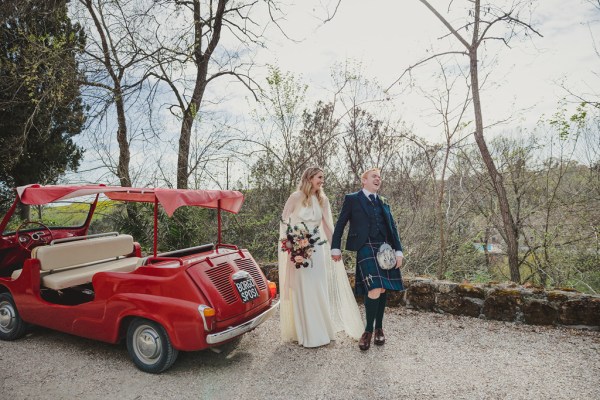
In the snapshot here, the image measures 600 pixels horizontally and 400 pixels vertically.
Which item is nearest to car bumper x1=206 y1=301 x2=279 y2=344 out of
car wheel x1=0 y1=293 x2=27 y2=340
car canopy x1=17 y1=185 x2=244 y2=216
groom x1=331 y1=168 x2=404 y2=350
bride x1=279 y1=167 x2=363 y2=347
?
bride x1=279 y1=167 x2=363 y2=347

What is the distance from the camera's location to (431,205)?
10391 mm

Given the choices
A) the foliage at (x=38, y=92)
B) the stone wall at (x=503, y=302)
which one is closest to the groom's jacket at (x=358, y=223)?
the stone wall at (x=503, y=302)

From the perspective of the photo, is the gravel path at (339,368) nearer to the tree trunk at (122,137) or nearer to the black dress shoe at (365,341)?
the black dress shoe at (365,341)

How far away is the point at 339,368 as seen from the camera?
161 inches

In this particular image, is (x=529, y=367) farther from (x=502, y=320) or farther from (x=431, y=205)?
(x=431, y=205)

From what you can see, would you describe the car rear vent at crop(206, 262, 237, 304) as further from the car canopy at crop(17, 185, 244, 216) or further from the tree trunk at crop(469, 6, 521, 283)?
the tree trunk at crop(469, 6, 521, 283)

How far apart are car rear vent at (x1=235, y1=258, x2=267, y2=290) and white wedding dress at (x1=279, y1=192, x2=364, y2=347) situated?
0.31 meters

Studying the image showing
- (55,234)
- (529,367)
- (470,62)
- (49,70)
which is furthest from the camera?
(49,70)

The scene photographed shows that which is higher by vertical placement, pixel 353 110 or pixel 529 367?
pixel 353 110

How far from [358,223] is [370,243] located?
0.85ft

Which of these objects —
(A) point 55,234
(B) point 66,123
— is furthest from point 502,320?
(B) point 66,123

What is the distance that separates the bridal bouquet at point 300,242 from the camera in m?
4.61

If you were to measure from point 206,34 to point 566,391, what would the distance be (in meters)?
11.2

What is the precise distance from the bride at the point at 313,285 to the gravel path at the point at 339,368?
0.62 ft
